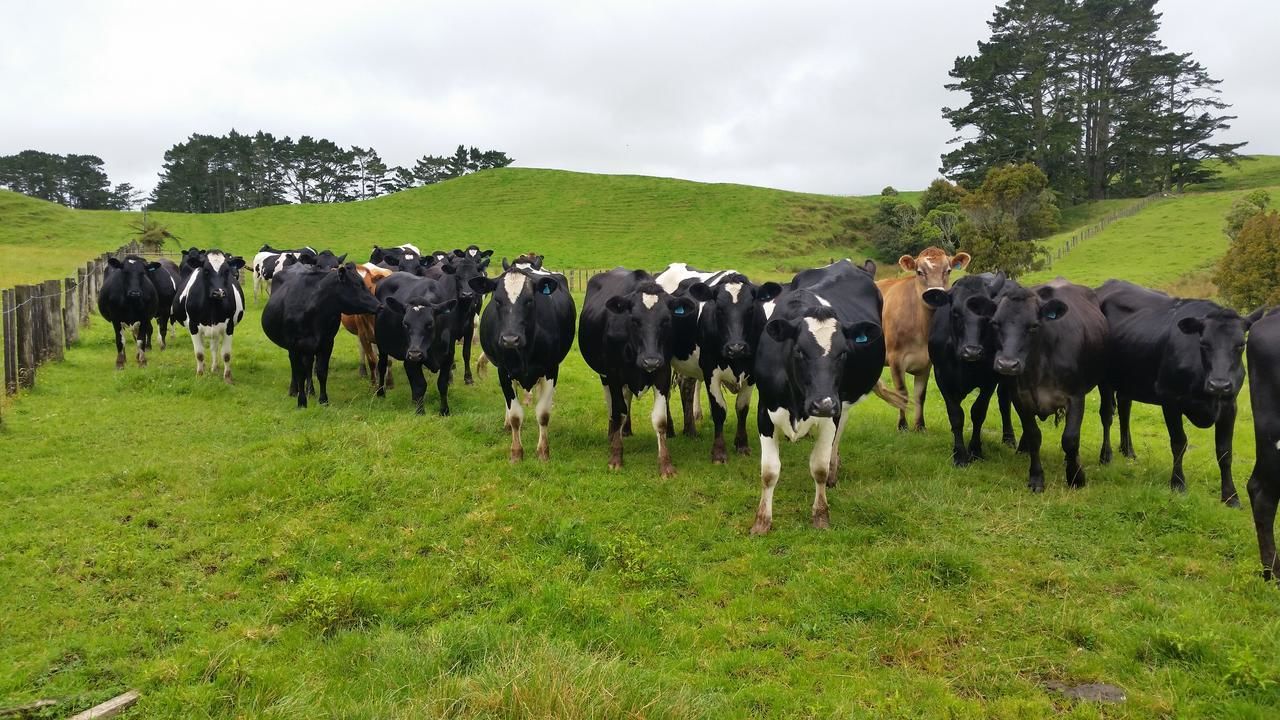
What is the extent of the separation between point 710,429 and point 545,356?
2957mm

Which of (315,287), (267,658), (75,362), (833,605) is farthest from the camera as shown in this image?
(75,362)

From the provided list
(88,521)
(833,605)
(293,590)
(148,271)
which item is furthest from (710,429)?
(148,271)

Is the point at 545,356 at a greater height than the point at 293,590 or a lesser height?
greater

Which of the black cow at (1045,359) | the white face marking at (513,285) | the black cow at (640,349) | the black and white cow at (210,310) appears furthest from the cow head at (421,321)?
the black cow at (1045,359)

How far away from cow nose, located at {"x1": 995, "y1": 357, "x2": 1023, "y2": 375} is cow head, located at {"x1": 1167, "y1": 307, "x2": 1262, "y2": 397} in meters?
1.54

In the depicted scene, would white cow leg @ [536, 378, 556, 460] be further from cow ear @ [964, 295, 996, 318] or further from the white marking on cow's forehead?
cow ear @ [964, 295, 996, 318]

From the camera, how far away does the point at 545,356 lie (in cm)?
977

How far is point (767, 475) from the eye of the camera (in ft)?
23.8

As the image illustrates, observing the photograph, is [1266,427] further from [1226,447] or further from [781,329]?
[781,329]

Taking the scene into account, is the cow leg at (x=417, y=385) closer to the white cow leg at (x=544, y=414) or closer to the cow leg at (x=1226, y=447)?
the white cow leg at (x=544, y=414)

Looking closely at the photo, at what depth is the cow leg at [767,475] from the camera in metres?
7.23

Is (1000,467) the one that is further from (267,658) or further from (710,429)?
(267,658)

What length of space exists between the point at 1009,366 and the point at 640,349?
3.94 m

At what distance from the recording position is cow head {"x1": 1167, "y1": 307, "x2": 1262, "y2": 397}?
23.7 feet
